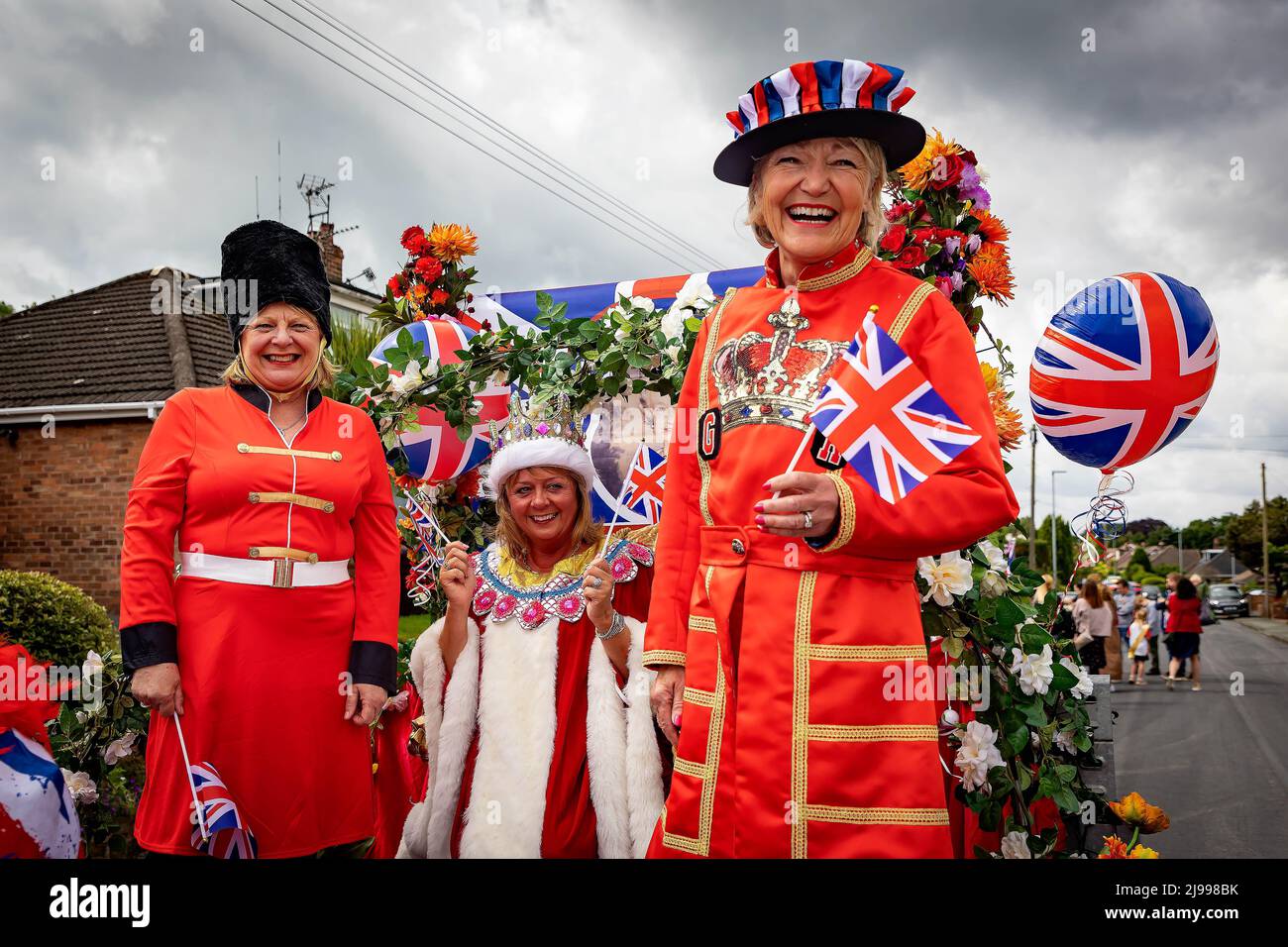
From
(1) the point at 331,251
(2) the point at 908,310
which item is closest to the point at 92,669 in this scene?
(2) the point at 908,310

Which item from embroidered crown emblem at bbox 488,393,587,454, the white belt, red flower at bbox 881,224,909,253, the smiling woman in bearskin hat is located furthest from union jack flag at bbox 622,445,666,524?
the white belt

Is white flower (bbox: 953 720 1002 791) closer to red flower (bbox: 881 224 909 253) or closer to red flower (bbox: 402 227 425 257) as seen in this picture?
red flower (bbox: 881 224 909 253)

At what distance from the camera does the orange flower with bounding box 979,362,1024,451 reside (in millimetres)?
3516

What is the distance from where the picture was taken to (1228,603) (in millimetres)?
43656

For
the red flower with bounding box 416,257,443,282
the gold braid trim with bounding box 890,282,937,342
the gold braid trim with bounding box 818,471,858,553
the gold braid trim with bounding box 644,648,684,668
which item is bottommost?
the gold braid trim with bounding box 644,648,684,668

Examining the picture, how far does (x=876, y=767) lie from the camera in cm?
206

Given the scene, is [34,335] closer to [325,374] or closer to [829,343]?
[325,374]

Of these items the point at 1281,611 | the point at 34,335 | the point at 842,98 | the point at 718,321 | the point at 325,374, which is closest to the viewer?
the point at 842,98

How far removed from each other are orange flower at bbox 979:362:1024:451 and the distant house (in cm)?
1178

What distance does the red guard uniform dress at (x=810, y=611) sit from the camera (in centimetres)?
204

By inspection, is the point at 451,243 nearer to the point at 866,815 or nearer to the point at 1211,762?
the point at 866,815

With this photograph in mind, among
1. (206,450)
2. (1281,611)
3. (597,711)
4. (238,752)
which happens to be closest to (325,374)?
(206,450)
